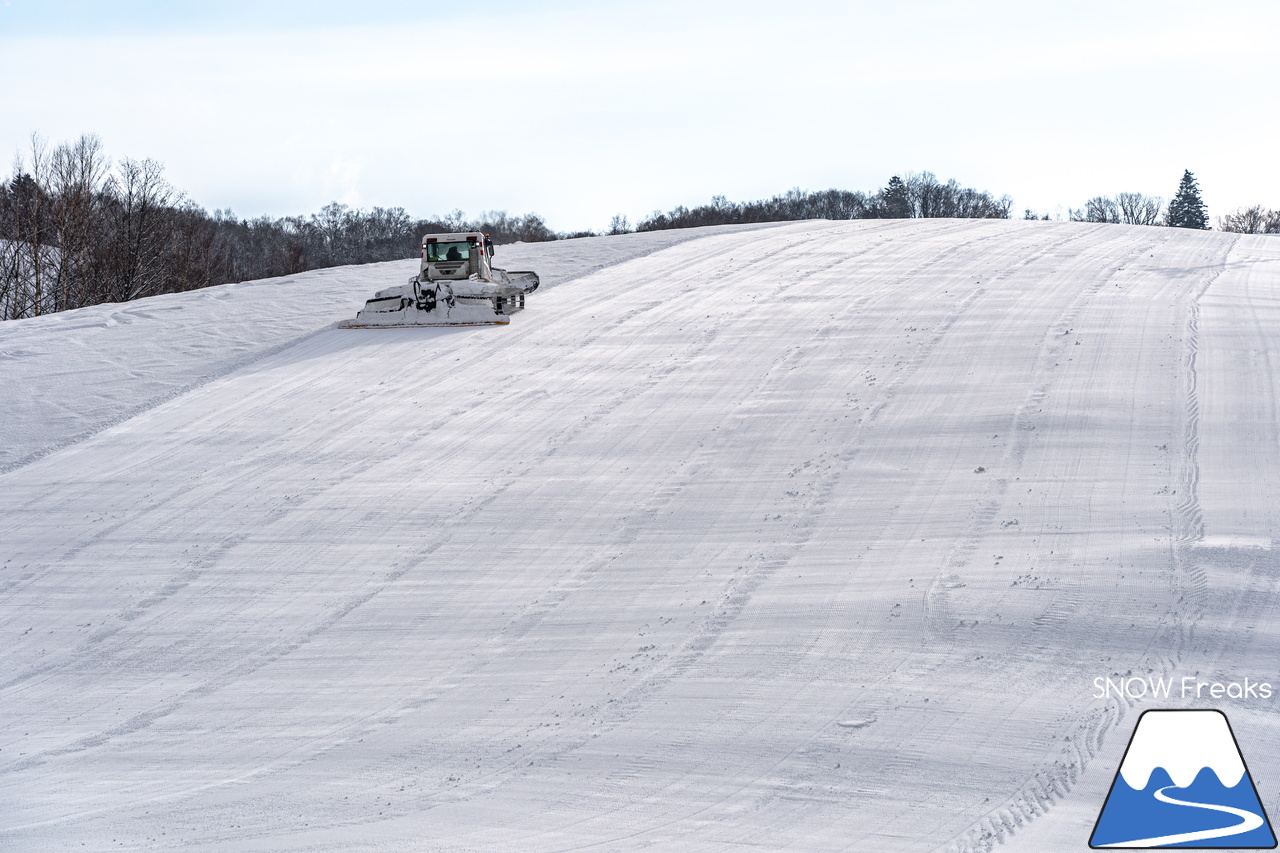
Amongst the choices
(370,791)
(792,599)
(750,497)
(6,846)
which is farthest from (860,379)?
(6,846)

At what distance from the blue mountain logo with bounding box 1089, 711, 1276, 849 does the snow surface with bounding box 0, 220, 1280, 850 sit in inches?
5.3

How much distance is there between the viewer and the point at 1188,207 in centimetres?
6525

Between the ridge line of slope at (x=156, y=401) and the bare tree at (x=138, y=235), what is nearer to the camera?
the ridge line of slope at (x=156, y=401)

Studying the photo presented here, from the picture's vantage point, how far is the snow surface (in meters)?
6.64

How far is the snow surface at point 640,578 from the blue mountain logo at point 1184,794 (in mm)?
135

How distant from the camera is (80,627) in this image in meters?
9.33

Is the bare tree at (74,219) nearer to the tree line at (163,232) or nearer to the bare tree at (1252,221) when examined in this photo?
the tree line at (163,232)

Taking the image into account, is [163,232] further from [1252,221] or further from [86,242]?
[1252,221]

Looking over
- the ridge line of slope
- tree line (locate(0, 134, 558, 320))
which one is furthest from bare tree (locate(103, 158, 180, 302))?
the ridge line of slope

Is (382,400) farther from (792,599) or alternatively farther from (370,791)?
(370,791)

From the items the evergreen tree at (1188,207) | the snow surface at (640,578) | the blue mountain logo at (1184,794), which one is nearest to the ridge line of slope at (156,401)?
the snow surface at (640,578)

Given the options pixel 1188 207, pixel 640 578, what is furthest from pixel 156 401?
pixel 1188 207

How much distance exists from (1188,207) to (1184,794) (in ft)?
222

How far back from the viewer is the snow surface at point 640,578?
21.8 ft
